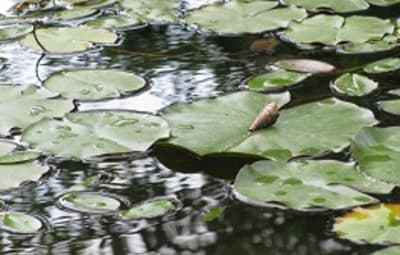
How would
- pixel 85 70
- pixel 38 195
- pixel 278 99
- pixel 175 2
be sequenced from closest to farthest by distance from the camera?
pixel 38 195, pixel 278 99, pixel 85 70, pixel 175 2

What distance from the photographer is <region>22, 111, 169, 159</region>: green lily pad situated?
1.40 m

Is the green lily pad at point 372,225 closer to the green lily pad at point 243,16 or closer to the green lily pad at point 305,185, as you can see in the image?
the green lily pad at point 305,185

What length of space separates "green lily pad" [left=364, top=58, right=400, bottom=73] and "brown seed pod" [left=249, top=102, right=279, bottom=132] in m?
0.30

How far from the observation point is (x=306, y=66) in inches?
67.7

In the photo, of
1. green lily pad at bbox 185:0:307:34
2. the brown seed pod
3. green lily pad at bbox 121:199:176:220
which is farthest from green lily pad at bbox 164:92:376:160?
green lily pad at bbox 185:0:307:34

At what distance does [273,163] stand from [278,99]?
258mm

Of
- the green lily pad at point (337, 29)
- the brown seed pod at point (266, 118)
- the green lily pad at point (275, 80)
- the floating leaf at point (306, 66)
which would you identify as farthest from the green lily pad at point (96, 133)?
the green lily pad at point (337, 29)

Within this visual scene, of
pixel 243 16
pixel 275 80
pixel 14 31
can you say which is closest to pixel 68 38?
pixel 14 31

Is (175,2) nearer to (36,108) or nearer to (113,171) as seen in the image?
(36,108)

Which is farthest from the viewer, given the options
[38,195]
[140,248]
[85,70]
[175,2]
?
[175,2]

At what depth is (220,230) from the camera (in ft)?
3.91

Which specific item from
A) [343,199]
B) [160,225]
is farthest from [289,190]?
[160,225]

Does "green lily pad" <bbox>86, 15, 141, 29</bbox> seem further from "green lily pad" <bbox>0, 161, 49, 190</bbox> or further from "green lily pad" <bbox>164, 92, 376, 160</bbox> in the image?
"green lily pad" <bbox>0, 161, 49, 190</bbox>

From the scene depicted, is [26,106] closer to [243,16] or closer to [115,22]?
[115,22]
